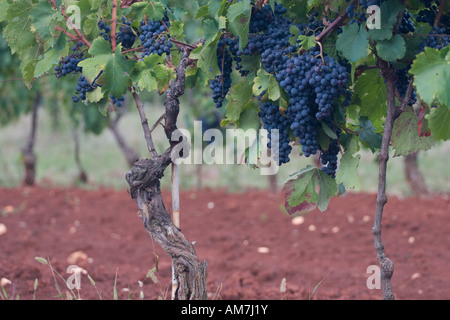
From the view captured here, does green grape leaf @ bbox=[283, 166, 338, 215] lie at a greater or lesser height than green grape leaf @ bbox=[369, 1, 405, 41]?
lesser

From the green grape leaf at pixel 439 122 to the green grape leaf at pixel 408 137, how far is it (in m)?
0.39

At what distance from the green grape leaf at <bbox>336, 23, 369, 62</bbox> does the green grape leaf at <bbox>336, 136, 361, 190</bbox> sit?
46 cm

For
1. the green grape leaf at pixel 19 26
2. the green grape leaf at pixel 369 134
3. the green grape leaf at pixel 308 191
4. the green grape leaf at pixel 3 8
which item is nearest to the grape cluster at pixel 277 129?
the green grape leaf at pixel 308 191

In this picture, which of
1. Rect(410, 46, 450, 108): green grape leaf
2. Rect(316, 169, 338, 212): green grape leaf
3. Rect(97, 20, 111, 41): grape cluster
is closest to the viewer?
Rect(410, 46, 450, 108): green grape leaf

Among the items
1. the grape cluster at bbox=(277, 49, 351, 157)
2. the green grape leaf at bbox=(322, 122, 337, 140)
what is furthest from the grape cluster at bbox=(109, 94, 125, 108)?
the green grape leaf at bbox=(322, 122, 337, 140)

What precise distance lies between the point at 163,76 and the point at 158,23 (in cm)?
25

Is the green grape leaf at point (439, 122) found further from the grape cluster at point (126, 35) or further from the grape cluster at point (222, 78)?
the grape cluster at point (126, 35)

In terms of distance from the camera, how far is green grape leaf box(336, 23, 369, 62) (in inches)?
84.4

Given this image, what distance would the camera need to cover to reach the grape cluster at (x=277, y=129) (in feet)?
7.77

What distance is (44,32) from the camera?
2.39m

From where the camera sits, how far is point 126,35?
8.39ft

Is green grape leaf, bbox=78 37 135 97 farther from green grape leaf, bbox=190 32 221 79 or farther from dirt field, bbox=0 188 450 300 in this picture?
dirt field, bbox=0 188 450 300

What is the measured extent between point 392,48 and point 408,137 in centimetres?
46

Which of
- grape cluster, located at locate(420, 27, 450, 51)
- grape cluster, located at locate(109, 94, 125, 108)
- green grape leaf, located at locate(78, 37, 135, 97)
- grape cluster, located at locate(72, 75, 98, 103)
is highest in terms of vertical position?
grape cluster, located at locate(420, 27, 450, 51)
